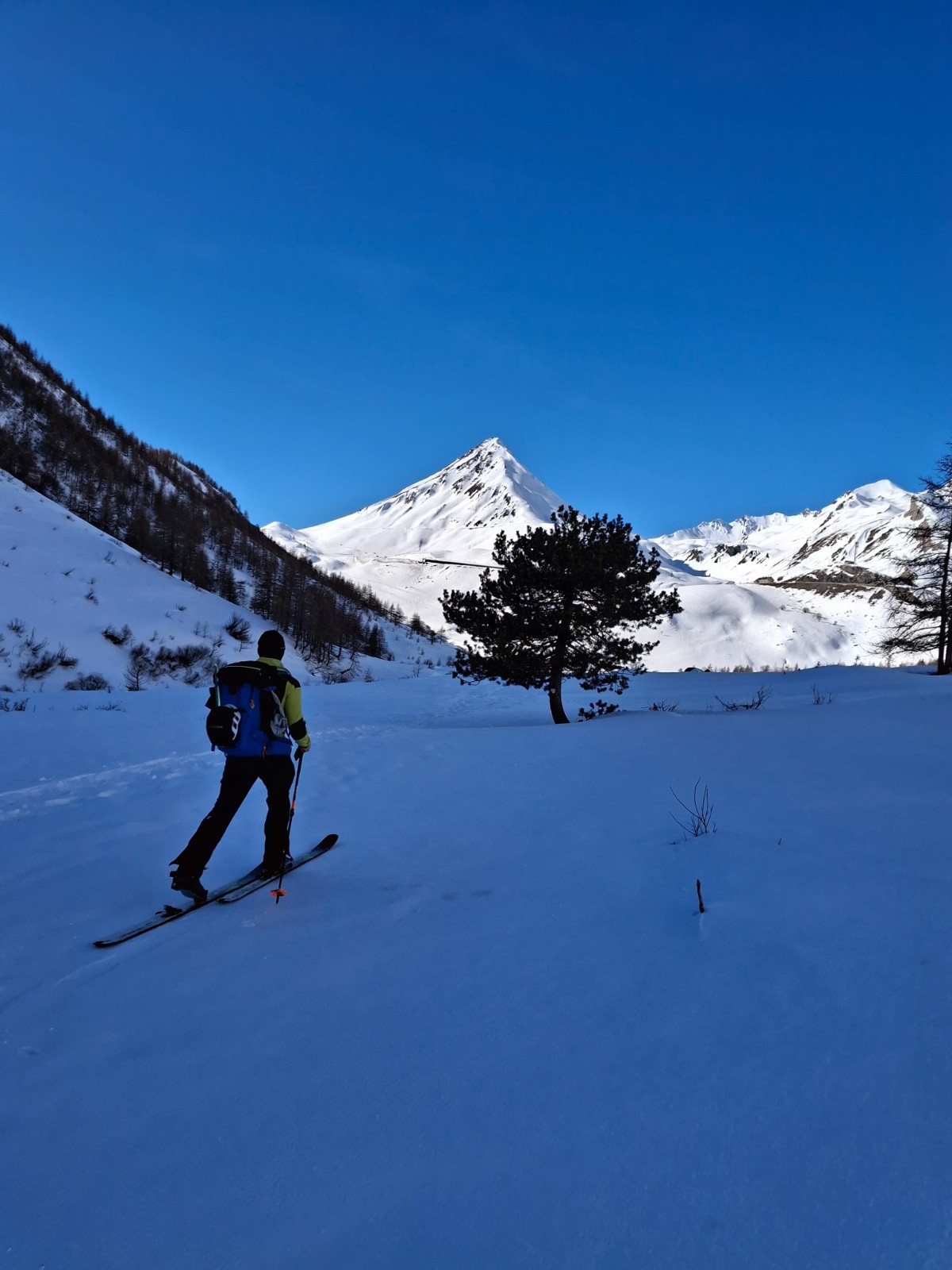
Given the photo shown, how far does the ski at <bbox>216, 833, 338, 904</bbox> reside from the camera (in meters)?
4.26

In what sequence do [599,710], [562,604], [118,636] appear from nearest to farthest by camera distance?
1. [562,604]
2. [599,710]
3. [118,636]

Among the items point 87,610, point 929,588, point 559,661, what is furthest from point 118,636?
point 929,588

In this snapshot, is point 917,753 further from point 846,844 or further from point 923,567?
point 923,567

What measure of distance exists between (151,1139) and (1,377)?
184 ft

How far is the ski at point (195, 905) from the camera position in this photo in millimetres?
3669

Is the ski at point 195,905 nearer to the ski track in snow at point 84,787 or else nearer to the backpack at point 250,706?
the backpack at point 250,706

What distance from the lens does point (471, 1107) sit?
6.72 feet

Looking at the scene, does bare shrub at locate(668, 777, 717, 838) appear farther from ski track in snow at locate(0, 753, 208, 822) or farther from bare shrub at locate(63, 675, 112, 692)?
bare shrub at locate(63, 675, 112, 692)

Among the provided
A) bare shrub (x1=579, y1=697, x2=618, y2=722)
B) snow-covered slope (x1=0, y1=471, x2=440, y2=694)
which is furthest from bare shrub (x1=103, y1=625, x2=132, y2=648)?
bare shrub (x1=579, y1=697, x2=618, y2=722)

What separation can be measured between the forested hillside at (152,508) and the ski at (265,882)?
31.2 meters

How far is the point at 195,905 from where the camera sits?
4156mm

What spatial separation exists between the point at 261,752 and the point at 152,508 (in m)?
44.6

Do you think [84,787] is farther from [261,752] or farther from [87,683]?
[87,683]

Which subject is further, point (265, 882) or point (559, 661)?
point (559, 661)
